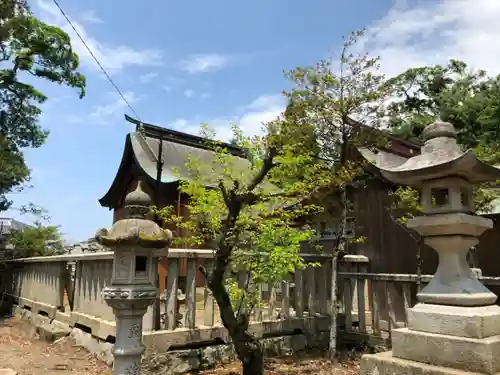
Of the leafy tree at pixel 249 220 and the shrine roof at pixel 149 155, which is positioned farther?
the shrine roof at pixel 149 155

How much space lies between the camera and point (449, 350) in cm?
309

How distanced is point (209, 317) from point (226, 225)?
2.09 meters

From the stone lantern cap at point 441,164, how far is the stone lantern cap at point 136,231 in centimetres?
253

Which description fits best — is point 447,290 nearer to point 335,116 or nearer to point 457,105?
point 335,116

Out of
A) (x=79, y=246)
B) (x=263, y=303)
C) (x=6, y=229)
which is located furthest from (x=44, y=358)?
(x=6, y=229)

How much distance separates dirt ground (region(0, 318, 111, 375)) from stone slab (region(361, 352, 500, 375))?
4229 mm

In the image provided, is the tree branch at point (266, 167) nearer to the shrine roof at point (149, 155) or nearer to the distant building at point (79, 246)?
the shrine roof at point (149, 155)

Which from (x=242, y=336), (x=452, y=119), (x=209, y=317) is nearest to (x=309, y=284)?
(x=209, y=317)

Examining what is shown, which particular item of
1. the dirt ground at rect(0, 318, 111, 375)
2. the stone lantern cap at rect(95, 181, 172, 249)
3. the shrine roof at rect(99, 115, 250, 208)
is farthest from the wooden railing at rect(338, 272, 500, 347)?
the shrine roof at rect(99, 115, 250, 208)

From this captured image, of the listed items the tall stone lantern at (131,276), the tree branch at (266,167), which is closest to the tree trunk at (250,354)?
the tall stone lantern at (131,276)

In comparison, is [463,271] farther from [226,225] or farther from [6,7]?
[6,7]

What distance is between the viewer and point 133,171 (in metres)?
17.7

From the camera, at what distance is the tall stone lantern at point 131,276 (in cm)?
428

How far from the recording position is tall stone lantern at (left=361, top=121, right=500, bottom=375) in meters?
3.04
